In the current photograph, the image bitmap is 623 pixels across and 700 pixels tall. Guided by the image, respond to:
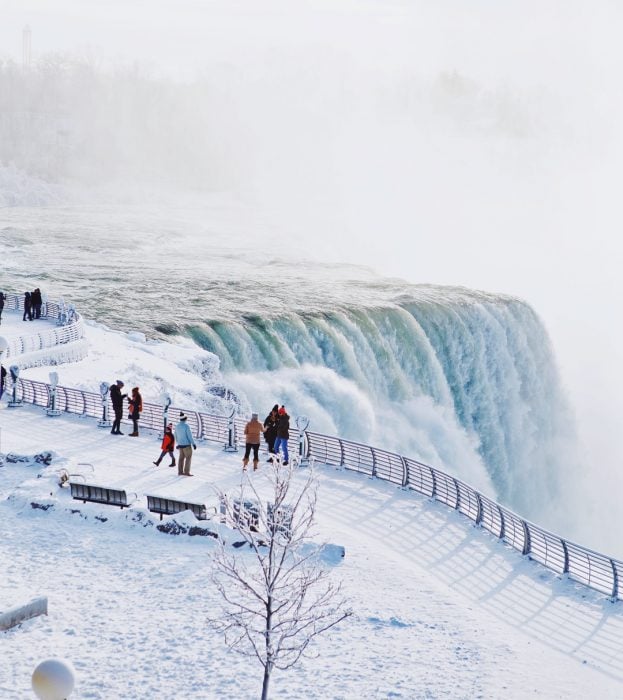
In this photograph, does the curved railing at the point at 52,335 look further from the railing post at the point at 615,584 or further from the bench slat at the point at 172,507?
the railing post at the point at 615,584

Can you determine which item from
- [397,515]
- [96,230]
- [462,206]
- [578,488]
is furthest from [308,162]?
[397,515]

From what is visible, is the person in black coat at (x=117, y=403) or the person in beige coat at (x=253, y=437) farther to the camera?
the person in black coat at (x=117, y=403)

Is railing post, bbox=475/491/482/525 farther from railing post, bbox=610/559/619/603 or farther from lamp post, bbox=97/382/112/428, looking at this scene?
lamp post, bbox=97/382/112/428

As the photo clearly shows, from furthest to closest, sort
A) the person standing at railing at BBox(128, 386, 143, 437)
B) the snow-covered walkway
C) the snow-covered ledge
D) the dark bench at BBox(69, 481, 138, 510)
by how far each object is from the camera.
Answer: the snow-covered walkway, the snow-covered ledge, the person standing at railing at BBox(128, 386, 143, 437), the dark bench at BBox(69, 481, 138, 510)

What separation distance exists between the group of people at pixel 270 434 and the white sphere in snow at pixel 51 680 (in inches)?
410

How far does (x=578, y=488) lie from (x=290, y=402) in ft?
56.5

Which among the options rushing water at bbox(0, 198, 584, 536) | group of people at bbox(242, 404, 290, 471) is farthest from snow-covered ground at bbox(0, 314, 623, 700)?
rushing water at bbox(0, 198, 584, 536)

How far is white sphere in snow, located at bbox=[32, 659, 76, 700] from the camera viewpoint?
9.28 m

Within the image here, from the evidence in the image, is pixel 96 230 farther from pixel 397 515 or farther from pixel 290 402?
pixel 397 515

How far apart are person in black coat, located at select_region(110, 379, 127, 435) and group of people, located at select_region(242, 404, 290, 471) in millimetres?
3693

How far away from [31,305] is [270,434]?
63.9 feet

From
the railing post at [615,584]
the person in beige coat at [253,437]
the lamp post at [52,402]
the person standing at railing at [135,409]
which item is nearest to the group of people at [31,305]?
the lamp post at [52,402]

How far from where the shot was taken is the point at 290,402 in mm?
35781

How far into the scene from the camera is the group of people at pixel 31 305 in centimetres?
3653
